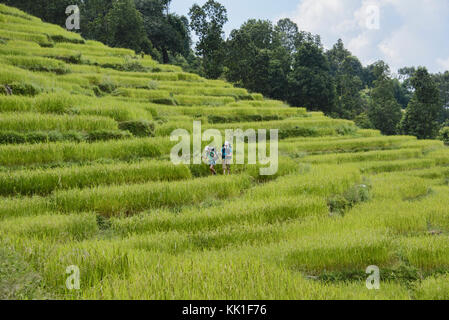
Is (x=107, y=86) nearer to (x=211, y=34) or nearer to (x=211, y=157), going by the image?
(x=211, y=157)

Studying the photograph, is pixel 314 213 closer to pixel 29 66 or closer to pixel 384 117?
pixel 29 66

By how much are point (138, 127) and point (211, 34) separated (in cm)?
2768

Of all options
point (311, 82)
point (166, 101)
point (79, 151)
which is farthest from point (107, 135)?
point (311, 82)

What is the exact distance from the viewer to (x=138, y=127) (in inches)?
400

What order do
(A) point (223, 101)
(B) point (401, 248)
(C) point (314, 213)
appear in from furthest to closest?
(A) point (223, 101) → (C) point (314, 213) → (B) point (401, 248)

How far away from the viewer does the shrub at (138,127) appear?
997 centimetres

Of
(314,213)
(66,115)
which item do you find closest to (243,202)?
(314,213)

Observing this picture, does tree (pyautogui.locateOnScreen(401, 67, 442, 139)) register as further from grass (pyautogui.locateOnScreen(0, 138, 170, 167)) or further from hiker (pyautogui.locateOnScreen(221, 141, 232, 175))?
grass (pyautogui.locateOnScreen(0, 138, 170, 167))

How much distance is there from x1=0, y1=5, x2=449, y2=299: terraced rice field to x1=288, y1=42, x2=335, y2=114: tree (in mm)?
23636

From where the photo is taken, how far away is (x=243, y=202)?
576 cm

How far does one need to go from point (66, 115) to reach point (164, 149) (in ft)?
9.71

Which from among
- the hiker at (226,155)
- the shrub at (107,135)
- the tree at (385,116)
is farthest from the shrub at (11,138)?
the tree at (385,116)

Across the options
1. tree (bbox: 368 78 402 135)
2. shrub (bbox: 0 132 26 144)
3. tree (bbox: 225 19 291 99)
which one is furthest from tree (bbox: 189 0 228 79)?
shrub (bbox: 0 132 26 144)

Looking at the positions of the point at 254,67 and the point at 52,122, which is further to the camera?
the point at 254,67
